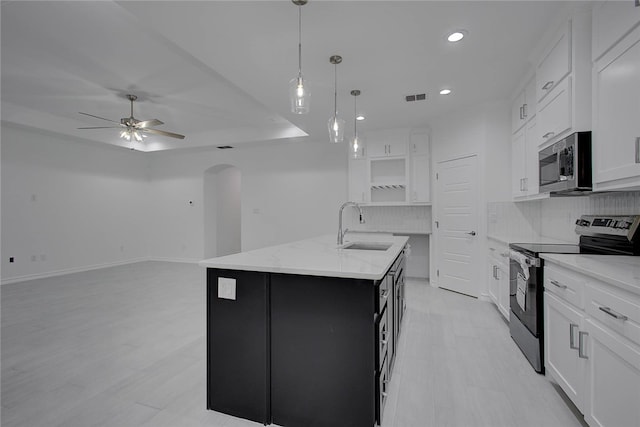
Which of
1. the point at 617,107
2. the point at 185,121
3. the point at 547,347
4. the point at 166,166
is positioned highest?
the point at 185,121

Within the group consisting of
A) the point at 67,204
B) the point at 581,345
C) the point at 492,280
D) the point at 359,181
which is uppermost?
the point at 359,181

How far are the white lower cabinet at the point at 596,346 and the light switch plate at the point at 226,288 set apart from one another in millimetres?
1892

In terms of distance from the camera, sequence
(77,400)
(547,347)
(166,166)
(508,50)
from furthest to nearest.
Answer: (166,166)
(508,50)
(547,347)
(77,400)

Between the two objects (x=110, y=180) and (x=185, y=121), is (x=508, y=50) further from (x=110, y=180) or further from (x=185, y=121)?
(x=110, y=180)

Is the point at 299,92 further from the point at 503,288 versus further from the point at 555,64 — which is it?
the point at 503,288

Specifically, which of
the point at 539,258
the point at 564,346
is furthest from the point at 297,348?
the point at 539,258

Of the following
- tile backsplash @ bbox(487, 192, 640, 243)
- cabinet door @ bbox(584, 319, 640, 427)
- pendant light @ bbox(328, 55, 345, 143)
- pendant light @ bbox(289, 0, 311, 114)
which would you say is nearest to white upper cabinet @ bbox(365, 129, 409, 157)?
tile backsplash @ bbox(487, 192, 640, 243)

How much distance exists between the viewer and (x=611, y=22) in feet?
5.83

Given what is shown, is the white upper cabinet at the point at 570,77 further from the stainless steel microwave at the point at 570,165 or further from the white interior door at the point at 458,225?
the white interior door at the point at 458,225

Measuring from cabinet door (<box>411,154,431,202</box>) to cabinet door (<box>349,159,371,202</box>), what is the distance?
792 mm

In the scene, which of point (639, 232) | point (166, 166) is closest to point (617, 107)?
point (639, 232)

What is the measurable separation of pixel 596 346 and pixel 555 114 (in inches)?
71.7

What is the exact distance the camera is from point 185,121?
5.60 m

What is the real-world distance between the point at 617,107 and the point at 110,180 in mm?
8394
